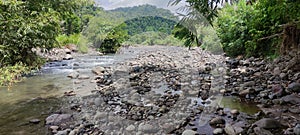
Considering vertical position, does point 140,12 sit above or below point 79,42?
above

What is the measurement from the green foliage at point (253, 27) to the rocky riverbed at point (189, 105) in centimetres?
87

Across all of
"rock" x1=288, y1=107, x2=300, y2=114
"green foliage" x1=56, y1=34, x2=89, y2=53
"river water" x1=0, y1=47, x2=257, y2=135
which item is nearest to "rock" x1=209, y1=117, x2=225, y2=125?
"river water" x1=0, y1=47, x2=257, y2=135

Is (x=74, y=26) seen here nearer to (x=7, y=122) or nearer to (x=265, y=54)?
(x=265, y=54)

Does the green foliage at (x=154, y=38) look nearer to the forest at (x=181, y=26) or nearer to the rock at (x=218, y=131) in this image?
the forest at (x=181, y=26)

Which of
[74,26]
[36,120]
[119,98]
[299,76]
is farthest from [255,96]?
[74,26]

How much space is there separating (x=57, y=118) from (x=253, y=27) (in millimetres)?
5861

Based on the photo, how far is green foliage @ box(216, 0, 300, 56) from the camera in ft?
18.2

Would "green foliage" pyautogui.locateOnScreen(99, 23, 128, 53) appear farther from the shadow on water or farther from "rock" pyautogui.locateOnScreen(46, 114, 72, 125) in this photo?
"rock" pyautogui.locateOnScreen(46, 114, 72, 125)

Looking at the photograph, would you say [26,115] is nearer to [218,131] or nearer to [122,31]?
[218,131]

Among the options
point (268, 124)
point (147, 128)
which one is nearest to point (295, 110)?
point (268, 124)

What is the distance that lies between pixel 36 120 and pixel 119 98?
5.13 ft

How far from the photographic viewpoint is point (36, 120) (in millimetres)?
3705

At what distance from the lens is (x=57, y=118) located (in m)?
3.72

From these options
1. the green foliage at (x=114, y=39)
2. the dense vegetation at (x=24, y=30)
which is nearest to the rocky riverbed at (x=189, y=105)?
the dense vegetation at (x=24, y=30)
